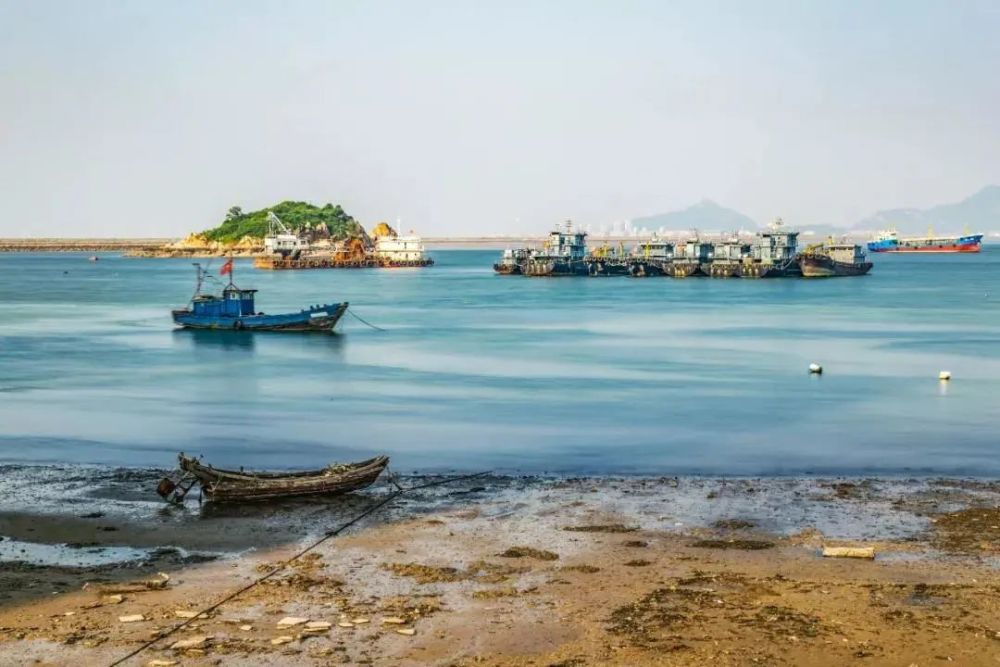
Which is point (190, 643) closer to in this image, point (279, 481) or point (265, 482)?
point (265, 482)

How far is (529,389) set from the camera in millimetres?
44062

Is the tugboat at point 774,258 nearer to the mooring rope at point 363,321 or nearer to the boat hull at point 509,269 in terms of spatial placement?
the boat hull at point 509,269

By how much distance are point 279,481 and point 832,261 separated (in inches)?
5319

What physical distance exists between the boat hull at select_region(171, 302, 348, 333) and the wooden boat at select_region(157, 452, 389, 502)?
42.8 m

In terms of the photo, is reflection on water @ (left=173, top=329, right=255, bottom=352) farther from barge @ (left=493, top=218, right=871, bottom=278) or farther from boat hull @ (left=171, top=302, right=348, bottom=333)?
barge @ (left=493, top=218, right=871, bottom=278)

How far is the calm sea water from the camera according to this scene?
3088 cm

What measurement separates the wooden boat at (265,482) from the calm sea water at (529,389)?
4.35 metres

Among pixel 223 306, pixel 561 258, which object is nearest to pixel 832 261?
pixel 561 258

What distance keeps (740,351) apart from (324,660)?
4651 centimetres

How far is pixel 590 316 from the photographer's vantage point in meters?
84.8

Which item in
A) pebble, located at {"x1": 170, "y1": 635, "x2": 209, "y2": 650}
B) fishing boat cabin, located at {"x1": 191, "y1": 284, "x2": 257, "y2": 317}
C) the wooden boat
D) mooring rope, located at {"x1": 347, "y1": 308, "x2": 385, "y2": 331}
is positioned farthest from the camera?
mooring rope, located at {"x1": 347, "y1": 308, "x2": 385, "y2": 331}

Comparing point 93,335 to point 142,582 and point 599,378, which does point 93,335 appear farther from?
point 142,582

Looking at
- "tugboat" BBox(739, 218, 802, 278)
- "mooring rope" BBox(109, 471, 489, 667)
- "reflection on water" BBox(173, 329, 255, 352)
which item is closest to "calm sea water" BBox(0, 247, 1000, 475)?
"reflection on water" BBox(173, 329, 255, 352)

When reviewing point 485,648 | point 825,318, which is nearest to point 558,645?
point 485,648
